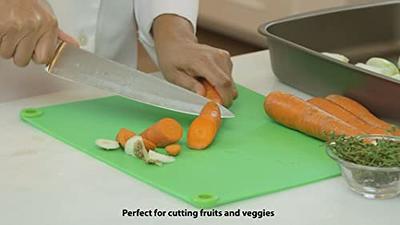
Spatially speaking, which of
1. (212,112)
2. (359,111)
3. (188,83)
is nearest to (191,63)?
(188,83)

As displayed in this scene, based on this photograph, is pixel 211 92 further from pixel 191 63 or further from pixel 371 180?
pixel 371 180

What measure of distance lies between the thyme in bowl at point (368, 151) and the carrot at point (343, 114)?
0.10 meters

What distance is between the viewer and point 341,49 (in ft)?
4.87

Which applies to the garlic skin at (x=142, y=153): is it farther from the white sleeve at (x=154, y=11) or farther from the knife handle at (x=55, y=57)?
the white sleeve at (x=154, y=11)

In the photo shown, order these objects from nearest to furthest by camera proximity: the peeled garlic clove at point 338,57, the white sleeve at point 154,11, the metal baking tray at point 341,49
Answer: the metal baking tray at point 341,49 → the peeled garlic clove at point 338,57 → the white sleeve at point 154,11

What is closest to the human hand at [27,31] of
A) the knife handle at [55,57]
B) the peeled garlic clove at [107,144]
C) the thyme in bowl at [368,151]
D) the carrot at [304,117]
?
the knife handle at [55,57]

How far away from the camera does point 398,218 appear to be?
969 millimetres

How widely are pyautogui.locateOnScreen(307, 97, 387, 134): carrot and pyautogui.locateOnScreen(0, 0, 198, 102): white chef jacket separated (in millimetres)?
305

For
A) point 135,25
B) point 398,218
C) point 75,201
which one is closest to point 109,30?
point 135,25

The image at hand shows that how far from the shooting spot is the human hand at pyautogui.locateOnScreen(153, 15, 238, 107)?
4.23 ft

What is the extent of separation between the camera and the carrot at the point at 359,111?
1179mm

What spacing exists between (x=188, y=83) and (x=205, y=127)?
17 cm

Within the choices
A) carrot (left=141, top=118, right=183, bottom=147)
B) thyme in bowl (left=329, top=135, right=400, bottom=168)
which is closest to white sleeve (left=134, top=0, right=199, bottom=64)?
carrot (left=141, top=118, right=183, bottom=147)

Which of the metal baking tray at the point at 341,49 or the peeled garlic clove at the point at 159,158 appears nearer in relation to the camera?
the peeled garlic clove at the point at 159,158
